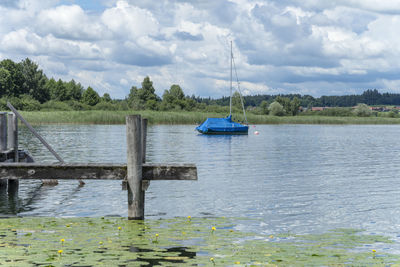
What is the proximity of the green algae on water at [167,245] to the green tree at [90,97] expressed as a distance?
434 ft

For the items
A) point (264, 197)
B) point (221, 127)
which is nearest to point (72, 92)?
point (221, 127)

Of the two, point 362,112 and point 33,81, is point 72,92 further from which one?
point 362,112

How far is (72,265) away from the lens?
879 cm

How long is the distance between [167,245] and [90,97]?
13787 centimetres

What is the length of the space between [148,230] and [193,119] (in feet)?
243

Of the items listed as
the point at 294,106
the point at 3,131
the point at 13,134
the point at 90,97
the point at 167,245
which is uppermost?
the point at 90,97

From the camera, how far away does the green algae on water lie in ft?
30.3

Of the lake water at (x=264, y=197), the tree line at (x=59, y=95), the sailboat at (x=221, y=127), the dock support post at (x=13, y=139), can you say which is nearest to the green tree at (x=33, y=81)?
the tree line at (x=59, y=95)

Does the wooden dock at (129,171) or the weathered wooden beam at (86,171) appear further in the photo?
the weathered wooden beam at (86,171)

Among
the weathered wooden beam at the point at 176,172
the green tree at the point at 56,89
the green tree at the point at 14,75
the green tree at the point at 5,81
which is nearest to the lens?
the weathered wooden beam at the point at 176,172

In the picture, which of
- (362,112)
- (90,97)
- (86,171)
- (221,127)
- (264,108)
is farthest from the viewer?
Answer: (264,108)

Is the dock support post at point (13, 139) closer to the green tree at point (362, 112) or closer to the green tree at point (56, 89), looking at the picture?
the green tree at point (56, 89)

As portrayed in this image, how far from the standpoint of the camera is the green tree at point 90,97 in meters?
143

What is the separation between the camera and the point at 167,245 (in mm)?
10516
